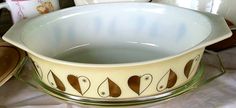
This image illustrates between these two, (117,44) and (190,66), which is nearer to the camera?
(190,66)

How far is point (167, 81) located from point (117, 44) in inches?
5.4

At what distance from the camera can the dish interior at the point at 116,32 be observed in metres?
0.40

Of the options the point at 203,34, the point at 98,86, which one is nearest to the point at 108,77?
the point at 98,86

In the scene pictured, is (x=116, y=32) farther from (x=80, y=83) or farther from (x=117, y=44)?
(x=80, y=83)

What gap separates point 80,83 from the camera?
0.97 feet

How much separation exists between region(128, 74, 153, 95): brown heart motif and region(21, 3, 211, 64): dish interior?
0.31 feet

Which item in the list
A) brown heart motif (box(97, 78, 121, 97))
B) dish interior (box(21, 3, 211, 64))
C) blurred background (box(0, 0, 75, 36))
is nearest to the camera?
brown heart motif (box(97, 78, 121, 97))

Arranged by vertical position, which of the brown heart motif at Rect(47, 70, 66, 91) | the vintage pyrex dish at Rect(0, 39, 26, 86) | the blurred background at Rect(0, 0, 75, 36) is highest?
the brown heart motif at Rect(47, 70, 66, 91)

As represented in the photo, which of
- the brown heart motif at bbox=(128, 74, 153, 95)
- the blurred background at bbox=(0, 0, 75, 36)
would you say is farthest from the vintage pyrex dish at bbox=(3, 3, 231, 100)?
the blurred background at bbox=(0, 0, 75, 36)

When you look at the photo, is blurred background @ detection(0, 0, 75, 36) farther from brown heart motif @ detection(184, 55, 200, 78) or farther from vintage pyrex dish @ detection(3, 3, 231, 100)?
brown heart motif @ detection(184, 55, 200, 78)

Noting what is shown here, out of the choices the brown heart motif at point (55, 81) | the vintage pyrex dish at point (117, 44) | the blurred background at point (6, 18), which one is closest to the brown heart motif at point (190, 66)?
the vintage pyrex dish at point (117, 44)

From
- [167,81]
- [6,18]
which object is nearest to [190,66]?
[167,81]

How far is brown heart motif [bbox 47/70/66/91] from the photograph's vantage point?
30 cm

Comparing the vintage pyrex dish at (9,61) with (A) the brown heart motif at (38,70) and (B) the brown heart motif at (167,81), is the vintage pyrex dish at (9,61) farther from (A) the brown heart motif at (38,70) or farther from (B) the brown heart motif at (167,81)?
(B) the brown heart motif at (167,81)
